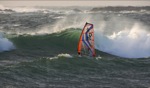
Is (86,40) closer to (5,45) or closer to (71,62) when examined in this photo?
(71,62)

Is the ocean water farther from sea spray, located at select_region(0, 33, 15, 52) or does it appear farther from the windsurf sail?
the windsurf sail

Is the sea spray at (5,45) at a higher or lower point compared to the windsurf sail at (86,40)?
lower

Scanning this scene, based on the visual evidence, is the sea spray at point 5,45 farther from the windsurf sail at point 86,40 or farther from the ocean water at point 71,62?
the windsurf sail at point 86,40

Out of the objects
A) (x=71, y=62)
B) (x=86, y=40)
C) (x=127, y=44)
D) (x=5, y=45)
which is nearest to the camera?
(x=71, y=62)

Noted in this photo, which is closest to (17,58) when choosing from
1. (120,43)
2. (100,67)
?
(100,67)

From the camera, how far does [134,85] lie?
653 inches

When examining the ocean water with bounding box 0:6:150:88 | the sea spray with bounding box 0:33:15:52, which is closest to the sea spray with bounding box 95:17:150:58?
the ocean water with bounding box 0:6:150:88

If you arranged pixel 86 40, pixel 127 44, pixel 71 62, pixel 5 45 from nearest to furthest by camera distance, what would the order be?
1. pixel 71 62
2. pixel 86 40
3. pixel 127 44
4. pixel 5 45

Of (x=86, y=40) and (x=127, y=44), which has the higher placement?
(x=86, y=40)

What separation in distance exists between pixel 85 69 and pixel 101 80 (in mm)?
2241

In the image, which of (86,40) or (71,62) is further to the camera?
(86,40)

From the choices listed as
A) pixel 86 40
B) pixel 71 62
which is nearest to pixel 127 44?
pixel 86 40

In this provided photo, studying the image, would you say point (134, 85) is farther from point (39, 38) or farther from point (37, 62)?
point (39, 38)

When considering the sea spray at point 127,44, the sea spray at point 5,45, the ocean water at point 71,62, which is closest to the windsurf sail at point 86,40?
the ocean water at point 71,62
